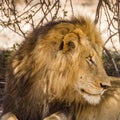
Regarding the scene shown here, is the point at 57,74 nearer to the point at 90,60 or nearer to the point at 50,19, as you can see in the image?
the point at 90,60

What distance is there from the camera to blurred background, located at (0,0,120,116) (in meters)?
5.49

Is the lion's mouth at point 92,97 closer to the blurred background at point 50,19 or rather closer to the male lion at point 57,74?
the male lion at point 57,74

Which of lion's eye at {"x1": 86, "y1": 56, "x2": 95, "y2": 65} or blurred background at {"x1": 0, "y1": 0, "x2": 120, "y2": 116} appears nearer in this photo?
lion's eye at {"x1": 86, "y1": 56, "x2": 95, "y2": 65}

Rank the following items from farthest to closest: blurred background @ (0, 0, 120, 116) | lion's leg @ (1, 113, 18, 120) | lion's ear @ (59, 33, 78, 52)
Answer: blurred background @ (0, 0, 120, 116) < lion's leg @ (1, 113, 18, 120) < lion's ear @ (59, 33, 78, 52)

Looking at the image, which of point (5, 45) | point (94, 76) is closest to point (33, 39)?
point (94, 76)

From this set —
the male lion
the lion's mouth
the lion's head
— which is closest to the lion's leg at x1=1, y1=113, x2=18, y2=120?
the male lion

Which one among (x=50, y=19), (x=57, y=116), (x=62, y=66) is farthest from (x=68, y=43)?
(x=50, y=19)

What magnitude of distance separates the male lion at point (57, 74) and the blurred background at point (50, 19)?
32 centimetres

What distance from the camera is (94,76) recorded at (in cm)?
394

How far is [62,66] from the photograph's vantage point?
3875 mm

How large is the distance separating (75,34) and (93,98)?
0.46m

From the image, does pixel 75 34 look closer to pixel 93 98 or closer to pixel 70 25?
pixel 70 25

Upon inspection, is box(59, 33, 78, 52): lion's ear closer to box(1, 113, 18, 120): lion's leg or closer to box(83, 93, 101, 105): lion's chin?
box(83, 93, 101, 105): lion's chin

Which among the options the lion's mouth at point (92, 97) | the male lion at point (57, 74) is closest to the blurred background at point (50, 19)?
the male lion at point (57, 74)
